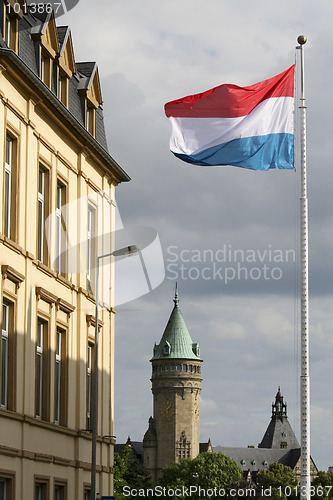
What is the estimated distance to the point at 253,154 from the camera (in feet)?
73.8

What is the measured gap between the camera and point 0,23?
2314 centimetres

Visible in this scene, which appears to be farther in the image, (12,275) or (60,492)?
(60,492)

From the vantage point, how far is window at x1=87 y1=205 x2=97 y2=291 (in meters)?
30.6

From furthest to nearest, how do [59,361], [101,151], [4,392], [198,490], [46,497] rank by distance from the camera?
[198,490]
[101,151]
[59,361]
[46,497]
[4,392]

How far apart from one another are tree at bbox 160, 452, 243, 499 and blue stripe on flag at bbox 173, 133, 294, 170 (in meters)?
157

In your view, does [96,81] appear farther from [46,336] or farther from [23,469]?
[23,469]

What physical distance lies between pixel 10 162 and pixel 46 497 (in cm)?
814

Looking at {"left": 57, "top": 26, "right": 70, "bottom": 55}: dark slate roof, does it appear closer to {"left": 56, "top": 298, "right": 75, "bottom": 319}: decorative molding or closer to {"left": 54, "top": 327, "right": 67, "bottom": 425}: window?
{"left": 56, "top": 298, "right": 75, "bottom": 319}: decorative molding

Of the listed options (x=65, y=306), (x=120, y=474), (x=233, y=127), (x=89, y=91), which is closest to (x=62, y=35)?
(x=89, y=91)

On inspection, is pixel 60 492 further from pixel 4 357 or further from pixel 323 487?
pixel 323 487

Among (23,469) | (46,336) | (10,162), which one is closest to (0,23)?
(10,162)

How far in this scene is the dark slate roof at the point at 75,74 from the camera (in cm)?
→ 2514

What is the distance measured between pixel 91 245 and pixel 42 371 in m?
6.03

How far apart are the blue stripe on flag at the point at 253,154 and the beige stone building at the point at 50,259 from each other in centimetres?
413
